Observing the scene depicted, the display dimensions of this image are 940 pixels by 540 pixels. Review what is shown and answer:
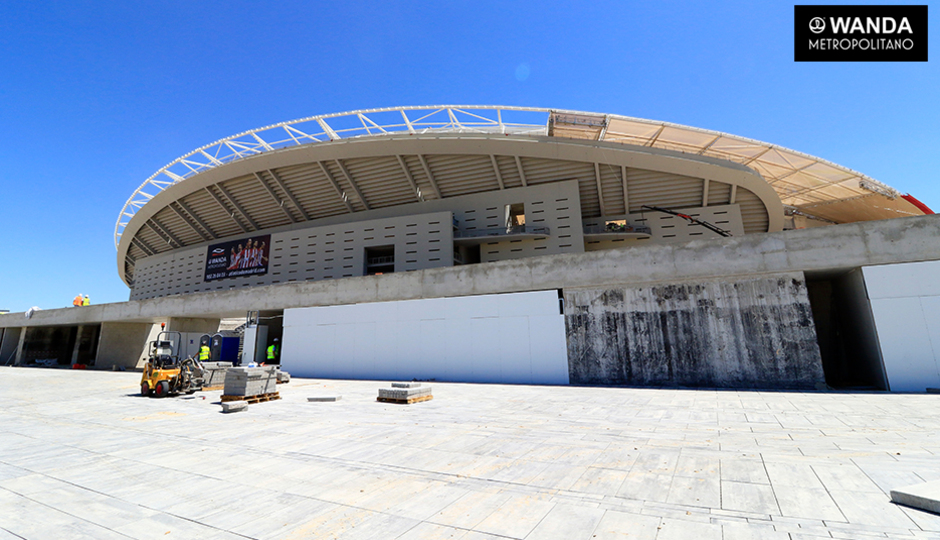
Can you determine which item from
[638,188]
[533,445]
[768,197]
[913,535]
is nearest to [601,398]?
[533,445]

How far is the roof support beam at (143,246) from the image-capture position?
42806 millimetres

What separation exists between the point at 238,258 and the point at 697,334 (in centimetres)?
3630

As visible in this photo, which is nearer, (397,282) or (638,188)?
(397,282)

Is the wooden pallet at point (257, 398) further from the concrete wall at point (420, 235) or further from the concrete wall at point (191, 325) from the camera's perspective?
the concrete wall at point (191, 325)

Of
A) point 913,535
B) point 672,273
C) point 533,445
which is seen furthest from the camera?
point 672,273

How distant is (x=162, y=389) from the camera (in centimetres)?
1217

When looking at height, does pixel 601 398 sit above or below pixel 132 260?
below

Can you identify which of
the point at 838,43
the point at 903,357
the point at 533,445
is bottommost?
the point at 533,445

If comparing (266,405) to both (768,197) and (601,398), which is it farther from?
(768,197)

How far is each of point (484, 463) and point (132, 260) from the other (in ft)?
196

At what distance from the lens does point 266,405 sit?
10.4 metres

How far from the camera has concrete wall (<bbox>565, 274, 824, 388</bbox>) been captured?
1252 centimetres

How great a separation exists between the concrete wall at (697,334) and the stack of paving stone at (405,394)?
6326mm

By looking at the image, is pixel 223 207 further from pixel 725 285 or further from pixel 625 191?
pixel 725 285
